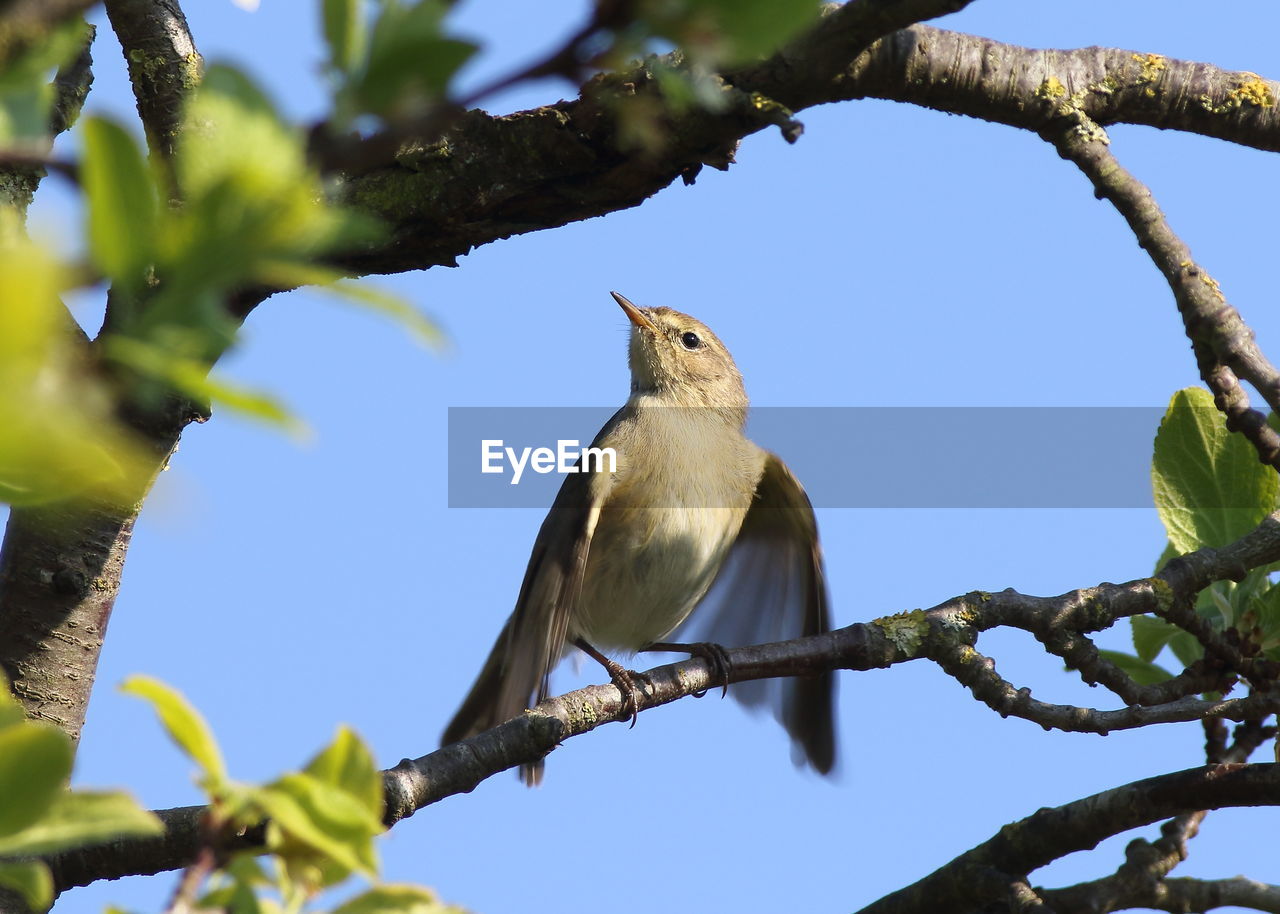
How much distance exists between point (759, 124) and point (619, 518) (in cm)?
289

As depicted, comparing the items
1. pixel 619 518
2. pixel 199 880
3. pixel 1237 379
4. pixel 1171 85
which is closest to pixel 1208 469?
pixel 1237 379

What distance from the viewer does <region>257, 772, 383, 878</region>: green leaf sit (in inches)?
39.4

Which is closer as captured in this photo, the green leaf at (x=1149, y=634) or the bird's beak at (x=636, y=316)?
the green leaf at (x=1149, y=634)

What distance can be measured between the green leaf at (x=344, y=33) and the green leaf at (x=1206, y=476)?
10.9ft

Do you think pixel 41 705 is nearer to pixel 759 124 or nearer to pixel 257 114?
pixel 759 124

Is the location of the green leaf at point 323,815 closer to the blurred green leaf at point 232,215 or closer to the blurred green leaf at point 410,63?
the blurred green leaf at point 232,215

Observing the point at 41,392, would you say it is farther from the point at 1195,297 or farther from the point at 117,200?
the point at 1195,297

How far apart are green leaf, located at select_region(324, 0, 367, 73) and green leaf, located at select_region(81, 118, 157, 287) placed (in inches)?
5.3

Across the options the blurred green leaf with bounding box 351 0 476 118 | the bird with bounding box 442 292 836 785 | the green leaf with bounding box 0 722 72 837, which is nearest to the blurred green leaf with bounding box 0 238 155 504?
the blurred green leaf with bounding box 351 0 476 118

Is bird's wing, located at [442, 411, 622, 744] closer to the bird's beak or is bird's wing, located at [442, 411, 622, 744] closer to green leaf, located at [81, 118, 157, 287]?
the bird's beak

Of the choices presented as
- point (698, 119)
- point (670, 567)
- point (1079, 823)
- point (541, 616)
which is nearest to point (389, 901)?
point (698, 119)

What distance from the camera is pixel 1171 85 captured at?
3.61 metres

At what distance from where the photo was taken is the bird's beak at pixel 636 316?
22.9 feet

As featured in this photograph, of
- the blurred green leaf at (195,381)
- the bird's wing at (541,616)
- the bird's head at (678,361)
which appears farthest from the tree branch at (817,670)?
the bird's head at (678,361)
